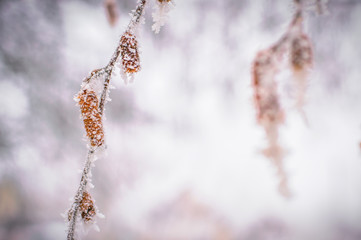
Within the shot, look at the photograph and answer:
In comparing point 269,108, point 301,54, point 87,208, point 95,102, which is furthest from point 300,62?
point 87,208

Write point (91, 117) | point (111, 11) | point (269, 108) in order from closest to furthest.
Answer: point (91, 117) → point (269, 108) → point (111, 11)

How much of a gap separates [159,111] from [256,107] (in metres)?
7.23

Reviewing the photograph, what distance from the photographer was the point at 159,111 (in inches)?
304

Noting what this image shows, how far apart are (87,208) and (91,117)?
212mm

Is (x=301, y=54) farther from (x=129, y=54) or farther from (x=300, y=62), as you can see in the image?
(x=129, y=54)

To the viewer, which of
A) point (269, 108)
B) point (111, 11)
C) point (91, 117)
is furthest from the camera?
point (111, 11)

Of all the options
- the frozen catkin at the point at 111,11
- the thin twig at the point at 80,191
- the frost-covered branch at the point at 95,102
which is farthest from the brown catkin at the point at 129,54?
the frozen catkin at the point at 111,11

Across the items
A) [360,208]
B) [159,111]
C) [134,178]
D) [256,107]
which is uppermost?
[159,111]

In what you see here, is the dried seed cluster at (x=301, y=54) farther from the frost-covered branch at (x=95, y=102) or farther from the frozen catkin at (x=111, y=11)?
the frozen catkin at (x=111, y=11)

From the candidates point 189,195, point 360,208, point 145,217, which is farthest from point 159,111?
point 360,208

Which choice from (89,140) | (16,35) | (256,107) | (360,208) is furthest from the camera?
(360,208)

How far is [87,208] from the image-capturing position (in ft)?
1.61

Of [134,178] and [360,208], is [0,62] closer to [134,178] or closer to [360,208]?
[134,178]

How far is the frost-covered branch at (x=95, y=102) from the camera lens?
45 cm
